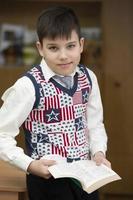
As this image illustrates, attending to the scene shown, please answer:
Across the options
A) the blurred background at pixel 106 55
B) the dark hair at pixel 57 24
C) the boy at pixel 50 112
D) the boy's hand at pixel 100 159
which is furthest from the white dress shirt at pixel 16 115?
the blurred background at pixel 106 55

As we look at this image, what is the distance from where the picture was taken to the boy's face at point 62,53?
128cm

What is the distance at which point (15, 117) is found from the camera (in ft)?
4.22

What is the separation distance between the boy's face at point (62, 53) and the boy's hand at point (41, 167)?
0.89 feet

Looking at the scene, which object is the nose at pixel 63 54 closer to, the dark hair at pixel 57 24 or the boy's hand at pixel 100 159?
the dark hair at pixel 57 24

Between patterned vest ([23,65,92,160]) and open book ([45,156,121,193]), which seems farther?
patterned vest ([23,65,92,160])

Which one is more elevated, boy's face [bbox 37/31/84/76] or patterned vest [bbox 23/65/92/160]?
boy's face [bbox 37/31/84/76]

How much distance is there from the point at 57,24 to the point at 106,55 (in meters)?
1.17

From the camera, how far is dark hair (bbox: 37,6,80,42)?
1.28 meters

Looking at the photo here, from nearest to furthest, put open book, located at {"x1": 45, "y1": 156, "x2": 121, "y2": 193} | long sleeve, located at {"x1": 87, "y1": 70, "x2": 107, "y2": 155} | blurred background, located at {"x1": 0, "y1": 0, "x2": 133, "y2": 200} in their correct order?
open book, located at {"x1": 45, "y1": 156, "x2": 121, "y2": 193}
long sleeve, located at {"x1": 87, "y1": 70, "x2": 107, "y2": 155}
blurred background, located at {"x1": 0, "y1": 0, "x2": 133, "y2": 200}

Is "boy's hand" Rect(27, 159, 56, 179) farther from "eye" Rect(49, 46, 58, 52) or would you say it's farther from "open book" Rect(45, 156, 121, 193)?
"eye" Rect(49, 46, 58, 52)

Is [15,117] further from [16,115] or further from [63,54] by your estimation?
[63,54]

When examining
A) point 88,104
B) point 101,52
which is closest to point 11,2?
point 101,52

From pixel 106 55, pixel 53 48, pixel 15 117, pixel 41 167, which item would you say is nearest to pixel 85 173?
pixel 41 167

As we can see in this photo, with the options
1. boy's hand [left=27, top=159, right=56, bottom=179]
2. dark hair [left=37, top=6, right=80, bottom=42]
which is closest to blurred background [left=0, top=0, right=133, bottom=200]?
dark hair [left=37, top=6, right=80, bottom=42]
